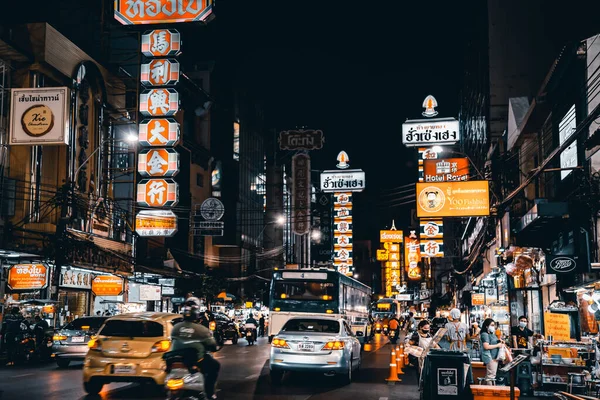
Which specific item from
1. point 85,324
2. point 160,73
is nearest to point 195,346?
point 85,324

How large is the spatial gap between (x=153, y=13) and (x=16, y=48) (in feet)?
24.0

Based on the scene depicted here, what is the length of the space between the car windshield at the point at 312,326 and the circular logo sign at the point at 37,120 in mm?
9261

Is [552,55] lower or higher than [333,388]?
higher

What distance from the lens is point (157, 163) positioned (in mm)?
34062

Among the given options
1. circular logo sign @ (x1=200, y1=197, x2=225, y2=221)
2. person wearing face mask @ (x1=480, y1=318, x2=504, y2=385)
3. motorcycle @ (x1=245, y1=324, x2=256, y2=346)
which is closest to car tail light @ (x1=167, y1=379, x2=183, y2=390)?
person wearing face mask @ (x1=480, y1=318, x2=504, y2=385)

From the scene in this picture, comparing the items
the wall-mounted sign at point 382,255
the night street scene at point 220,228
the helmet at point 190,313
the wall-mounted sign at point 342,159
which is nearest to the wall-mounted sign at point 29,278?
the night street scene at point 220,228

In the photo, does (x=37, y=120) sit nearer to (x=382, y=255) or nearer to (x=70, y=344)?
(x=70, y=344)

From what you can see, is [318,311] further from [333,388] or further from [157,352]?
[157,352]

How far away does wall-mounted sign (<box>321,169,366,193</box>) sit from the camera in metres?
67.5

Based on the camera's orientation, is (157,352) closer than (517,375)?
Yes

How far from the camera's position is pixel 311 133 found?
235ft

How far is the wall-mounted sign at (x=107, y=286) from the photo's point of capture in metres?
32.7

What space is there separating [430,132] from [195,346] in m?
41.8

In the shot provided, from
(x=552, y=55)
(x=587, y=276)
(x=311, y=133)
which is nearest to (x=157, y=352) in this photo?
(x=587, y=276)
